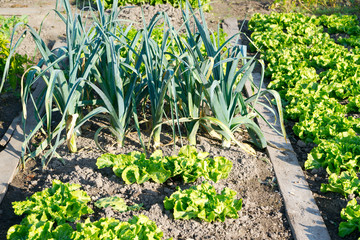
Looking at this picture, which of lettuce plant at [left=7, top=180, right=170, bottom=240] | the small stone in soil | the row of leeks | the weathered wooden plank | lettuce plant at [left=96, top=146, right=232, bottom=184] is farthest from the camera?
the small stone in soil

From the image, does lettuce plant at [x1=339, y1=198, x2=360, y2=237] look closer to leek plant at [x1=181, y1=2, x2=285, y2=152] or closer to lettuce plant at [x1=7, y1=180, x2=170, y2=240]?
leek plant at [x1=181, y1=2, x2=285, y2=152]

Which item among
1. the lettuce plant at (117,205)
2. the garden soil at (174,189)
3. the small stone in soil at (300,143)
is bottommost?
the garden soil at (174,189)

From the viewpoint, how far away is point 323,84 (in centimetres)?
430

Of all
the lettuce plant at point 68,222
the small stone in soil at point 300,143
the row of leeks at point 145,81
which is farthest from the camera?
the small stone in soil at point 300,143

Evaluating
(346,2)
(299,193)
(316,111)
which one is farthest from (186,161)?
(346,2)

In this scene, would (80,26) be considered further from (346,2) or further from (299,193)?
(346,2)

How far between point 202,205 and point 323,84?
230cm

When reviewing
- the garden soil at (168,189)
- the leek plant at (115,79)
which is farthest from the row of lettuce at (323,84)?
the leek plant at (115,79)

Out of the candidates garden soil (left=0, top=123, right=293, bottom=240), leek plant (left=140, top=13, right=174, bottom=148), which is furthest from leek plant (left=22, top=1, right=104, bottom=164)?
leek plant (left=140, top=13, right=174, bottom=148)

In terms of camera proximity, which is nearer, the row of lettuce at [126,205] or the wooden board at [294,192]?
the row of lettuce at [126,205]

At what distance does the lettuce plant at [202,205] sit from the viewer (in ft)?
8.61

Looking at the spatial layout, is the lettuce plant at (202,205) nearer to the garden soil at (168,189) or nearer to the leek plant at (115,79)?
the garden soil at (168,189)

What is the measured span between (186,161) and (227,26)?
3768 mm

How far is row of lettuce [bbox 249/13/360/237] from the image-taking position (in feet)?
10.4
